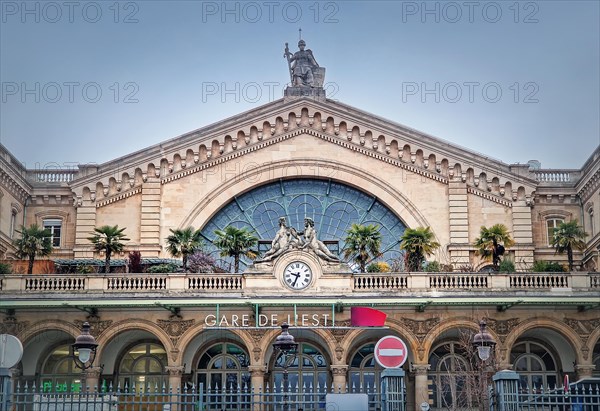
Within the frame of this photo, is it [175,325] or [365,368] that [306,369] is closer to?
[365,368]

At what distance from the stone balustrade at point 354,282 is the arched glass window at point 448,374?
3.73 metres

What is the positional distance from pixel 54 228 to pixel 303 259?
17245mm

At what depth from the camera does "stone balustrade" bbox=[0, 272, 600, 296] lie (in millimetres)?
48438

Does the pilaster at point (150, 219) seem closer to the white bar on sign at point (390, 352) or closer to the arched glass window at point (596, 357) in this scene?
the arched glass window at point (596, 357)

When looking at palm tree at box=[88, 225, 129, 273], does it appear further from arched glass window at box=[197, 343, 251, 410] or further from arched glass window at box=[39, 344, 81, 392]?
arched glass window at box=[197, 343, 251, 410]

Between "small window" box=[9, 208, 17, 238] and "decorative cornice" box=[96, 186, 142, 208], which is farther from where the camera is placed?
"decorative cornice" box=[96, 186, 142, 208]

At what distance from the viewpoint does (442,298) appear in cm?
4769

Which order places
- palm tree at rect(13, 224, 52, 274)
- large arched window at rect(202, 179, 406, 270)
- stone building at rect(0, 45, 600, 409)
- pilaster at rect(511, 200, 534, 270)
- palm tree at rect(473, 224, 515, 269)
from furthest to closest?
1. large arched window at rect(202, 179, 406, 270)
2. pilaster at rect(511, 200, 534, 270)
3. palm tree at rect(13, 224, 52, 274)
4. palm tree at rect(473, 224, 515, 269)
5. stone building at rect(0, 45, 600, 409)

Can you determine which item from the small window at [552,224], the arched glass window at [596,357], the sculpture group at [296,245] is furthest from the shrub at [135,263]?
the small window at [552,224]

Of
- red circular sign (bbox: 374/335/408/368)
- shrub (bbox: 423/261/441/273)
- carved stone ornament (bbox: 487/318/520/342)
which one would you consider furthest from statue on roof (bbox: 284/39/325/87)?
red circular sign (bbox: 374/335/408/368)

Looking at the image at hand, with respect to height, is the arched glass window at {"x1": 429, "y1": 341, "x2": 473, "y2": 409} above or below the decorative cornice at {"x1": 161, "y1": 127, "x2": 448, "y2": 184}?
below

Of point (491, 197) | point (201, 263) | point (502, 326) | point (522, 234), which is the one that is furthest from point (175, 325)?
point (522, 234)

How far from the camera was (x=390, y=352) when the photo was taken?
27641mm

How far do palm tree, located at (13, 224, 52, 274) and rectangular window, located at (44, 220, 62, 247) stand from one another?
4.65 m
